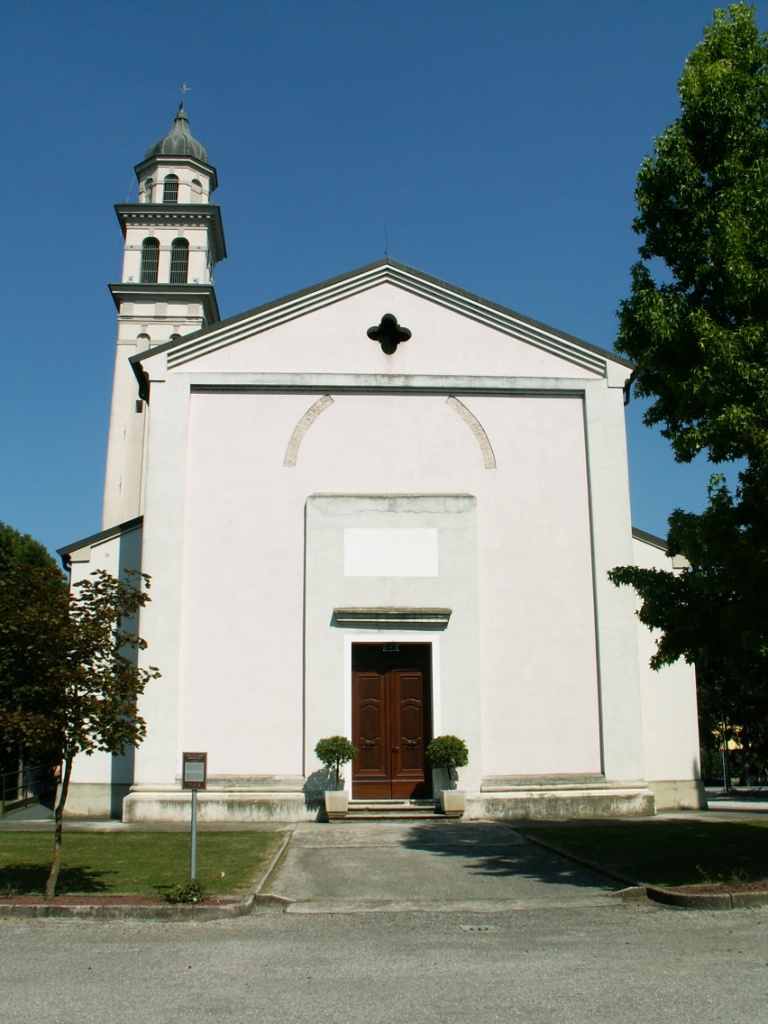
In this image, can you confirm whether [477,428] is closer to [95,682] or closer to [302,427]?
[302,427]

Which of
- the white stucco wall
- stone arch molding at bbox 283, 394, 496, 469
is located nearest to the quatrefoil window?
the white stucco wall

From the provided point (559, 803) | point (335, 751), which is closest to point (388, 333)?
point (335, 751)

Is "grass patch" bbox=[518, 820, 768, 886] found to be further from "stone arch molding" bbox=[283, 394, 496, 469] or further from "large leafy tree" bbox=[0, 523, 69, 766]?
"stone arch molding" bbox=[283, 394, 496, 469]

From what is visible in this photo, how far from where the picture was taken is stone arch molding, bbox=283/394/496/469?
19.8m

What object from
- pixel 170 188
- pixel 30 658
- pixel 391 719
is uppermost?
pixel 170 188

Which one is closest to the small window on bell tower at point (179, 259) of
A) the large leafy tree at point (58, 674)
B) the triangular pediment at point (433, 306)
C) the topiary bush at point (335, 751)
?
the triangular pediment at point (433, 306)

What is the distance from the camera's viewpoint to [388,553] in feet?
62.7

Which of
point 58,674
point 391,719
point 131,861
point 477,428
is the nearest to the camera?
point 58,674

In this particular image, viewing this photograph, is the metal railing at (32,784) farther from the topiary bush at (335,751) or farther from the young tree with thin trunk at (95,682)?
the young tree with thin trunk at (95,682)

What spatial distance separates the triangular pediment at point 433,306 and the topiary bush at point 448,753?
26.1ft

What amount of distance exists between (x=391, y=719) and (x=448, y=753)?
164cm

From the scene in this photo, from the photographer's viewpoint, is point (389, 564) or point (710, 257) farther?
point (389, 564)

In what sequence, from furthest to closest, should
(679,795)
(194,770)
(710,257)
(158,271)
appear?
(158,271), (679,795), (710,257), (194,770)

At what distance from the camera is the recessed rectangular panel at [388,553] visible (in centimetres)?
1902
